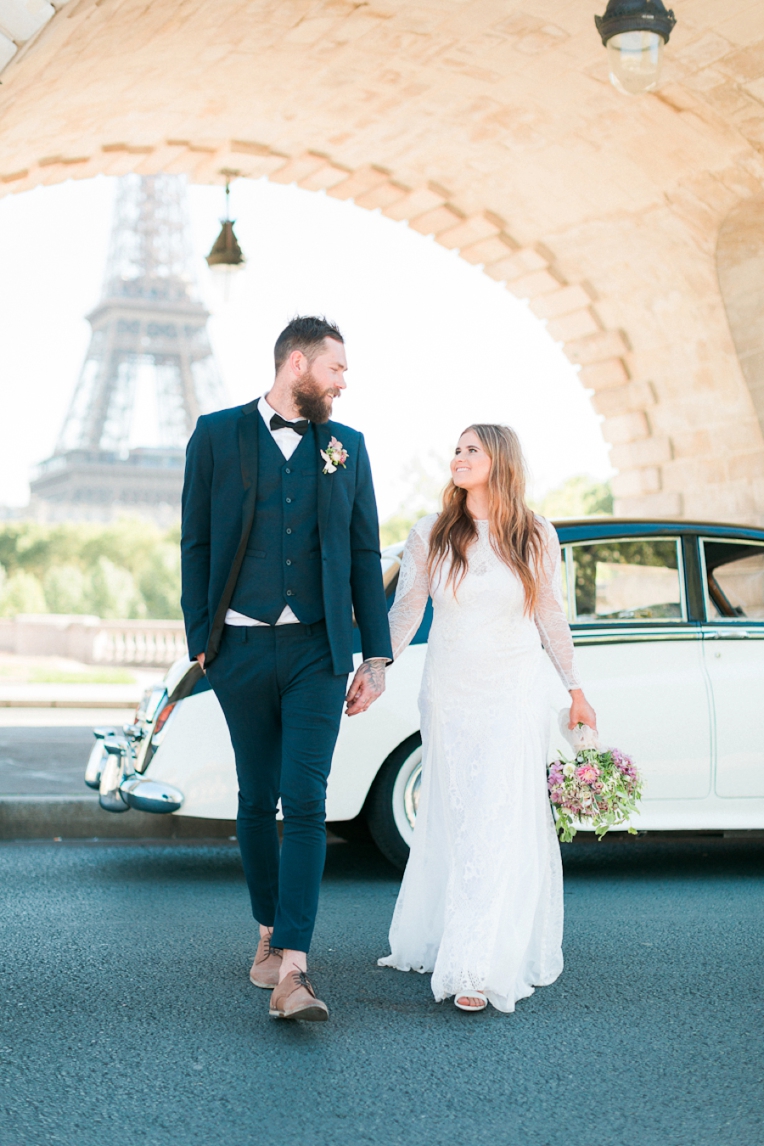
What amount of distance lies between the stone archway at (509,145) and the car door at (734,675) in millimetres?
4386

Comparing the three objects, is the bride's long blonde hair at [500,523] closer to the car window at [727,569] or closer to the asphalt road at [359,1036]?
the asphalt road at [359,1036]

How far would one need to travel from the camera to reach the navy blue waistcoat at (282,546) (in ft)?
11.1

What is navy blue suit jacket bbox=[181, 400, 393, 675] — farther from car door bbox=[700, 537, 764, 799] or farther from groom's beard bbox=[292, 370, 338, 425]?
car door bbox=[700, 537, 764, 799]

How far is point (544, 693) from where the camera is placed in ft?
12.2

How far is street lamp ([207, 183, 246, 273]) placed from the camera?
10359 mm

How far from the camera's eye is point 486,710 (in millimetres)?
3629

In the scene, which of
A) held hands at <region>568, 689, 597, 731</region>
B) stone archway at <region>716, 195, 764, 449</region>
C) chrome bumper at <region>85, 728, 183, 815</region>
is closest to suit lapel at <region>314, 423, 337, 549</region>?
held hands at <region>568, 689, 597, 731</region>

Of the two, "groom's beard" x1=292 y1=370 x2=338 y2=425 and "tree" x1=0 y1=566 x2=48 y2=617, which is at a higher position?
"tree" x1=0 y1=566 x2=48 y2=617

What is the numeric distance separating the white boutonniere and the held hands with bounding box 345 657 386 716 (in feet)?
1.88

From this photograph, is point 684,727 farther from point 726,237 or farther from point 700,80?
point 726,237

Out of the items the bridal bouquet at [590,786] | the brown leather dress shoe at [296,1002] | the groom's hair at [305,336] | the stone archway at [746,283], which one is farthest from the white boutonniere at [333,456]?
the stone archway at [746,283]

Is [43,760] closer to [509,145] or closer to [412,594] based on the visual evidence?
[412,594]

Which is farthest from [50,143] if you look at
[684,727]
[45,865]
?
[684,727]

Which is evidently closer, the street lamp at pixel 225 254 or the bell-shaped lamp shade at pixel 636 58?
the bell-shaped lamp shade at pixel 636 58
